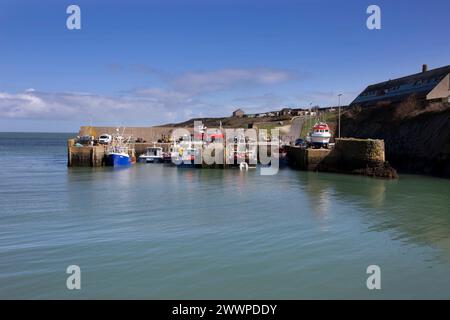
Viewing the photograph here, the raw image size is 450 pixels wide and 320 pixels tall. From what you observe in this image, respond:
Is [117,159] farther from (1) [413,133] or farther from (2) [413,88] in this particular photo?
(2) [413,88]

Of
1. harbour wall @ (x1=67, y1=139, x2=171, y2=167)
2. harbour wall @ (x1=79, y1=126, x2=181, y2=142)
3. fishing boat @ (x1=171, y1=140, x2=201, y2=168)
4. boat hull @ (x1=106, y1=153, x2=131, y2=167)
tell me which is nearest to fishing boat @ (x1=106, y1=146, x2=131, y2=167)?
boat hull @ (x1=106, y1=153, x2=131, y2=167)

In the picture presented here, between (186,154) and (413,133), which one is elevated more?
(413,133)

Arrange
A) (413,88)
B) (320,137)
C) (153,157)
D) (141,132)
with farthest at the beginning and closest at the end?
(141,132)
(413,88)
(153,157)
(320,137)

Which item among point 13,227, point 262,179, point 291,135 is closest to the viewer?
point 13,227

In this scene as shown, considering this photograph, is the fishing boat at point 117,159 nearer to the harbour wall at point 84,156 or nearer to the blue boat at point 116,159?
the blue boat at point 116,159

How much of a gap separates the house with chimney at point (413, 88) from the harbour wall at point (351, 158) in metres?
17.0

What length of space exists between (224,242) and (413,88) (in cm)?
5490

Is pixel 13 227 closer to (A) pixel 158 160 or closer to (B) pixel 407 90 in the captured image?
(A) pixel 158 160

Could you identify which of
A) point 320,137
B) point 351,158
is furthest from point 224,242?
point 320,137

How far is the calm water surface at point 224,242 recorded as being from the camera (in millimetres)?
11023

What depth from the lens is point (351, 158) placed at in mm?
38594

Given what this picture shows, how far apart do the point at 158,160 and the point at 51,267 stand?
137ft

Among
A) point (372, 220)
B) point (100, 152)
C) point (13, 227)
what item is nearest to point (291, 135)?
point (100, 152)
